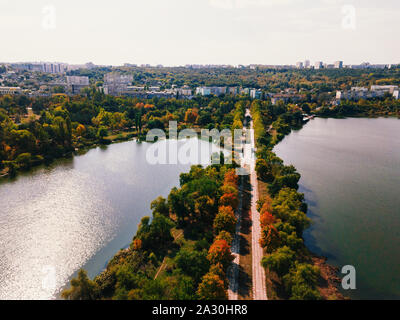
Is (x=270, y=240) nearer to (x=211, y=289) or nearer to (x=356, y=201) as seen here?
(x=211, y=289)

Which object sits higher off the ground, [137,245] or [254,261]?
[137,245]

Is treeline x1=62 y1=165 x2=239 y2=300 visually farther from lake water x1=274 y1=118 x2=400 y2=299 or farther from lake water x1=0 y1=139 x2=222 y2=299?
lake water x1=274 y1=118 x2=400 y2=299

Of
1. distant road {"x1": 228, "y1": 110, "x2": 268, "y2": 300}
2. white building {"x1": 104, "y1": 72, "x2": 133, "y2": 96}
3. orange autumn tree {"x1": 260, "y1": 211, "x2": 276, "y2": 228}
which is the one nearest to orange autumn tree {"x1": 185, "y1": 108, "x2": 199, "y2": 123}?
distant road {"x1": 228, "y1": 110, "x2": 268, "y2": 300}

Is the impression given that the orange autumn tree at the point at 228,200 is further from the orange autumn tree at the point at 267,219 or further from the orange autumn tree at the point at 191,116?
the orange autumn tree at the point at 191,116

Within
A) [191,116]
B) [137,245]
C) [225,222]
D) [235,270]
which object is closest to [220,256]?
[235,270]

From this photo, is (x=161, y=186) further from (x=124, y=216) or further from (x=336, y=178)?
(x=336, y=178)

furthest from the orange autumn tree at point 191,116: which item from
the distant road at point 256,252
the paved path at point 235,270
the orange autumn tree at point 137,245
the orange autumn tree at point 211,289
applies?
the orange autumn tree at point 211,289
